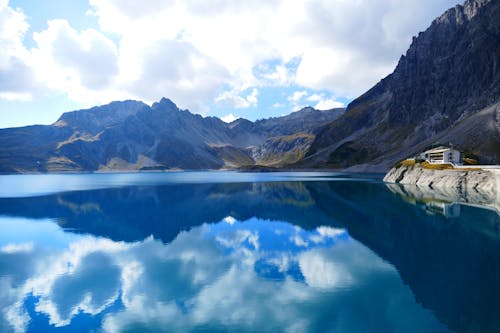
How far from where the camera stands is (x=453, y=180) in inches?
3489

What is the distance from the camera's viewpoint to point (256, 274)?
26.9 m

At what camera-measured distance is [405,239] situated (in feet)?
123

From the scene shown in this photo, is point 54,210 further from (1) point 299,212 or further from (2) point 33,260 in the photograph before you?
(1) point 299,212

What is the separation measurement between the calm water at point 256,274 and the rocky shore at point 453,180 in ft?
78.5

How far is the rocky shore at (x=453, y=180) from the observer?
73.9 m

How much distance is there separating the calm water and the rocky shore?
23.9m

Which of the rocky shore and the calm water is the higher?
the rocky shore

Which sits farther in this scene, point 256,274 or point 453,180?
point 453,180

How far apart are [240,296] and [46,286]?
578 inches

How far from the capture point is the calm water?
18625 mm

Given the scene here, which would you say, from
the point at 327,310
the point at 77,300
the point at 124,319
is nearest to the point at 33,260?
the point at 77,300

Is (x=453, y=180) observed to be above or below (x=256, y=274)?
above

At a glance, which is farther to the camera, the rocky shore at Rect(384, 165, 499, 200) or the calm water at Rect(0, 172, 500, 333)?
the rocky shore at Rect(384, 165, 499, 200)

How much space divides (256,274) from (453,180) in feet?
268
